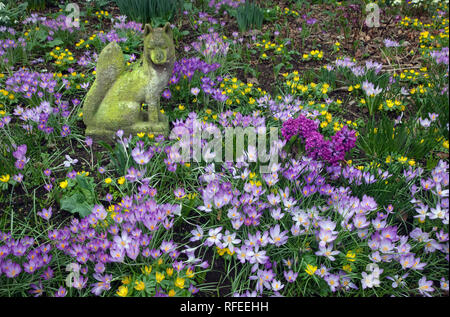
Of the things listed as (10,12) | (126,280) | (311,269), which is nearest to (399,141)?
(311,269)

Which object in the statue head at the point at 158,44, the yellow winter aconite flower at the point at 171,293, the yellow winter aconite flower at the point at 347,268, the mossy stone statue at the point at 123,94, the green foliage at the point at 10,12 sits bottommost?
the yellow winter aconite flower at the point at 347,268

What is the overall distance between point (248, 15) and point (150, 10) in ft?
3.97

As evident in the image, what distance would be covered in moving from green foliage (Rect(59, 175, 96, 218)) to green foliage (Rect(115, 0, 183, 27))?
9.08ft

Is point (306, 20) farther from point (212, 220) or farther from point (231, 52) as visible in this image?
point (212, 220)

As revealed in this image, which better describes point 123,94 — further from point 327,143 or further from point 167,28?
point 327,143

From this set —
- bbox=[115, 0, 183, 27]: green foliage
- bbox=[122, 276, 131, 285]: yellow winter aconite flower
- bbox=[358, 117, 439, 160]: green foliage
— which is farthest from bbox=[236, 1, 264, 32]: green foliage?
bbox=[122, 276, 131, 285]: yellow winter aconite flower

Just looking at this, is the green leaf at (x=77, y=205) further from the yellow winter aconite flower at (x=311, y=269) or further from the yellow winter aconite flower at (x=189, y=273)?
the yellow winter aconite flower at (x=311, y=269)

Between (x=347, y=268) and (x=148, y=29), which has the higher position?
(x=148, y=29)

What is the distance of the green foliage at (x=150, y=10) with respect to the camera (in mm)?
4578

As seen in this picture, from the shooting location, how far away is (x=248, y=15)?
4.64 meters

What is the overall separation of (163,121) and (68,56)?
6.10 ft

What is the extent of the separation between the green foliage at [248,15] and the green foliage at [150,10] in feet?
2.77

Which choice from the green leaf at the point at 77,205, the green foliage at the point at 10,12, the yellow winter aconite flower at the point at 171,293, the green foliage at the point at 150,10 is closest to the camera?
the yellow winter aconite flower at the point at 171,293


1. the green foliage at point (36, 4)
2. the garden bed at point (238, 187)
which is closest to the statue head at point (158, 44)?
the garden bed at point (238, 187)
